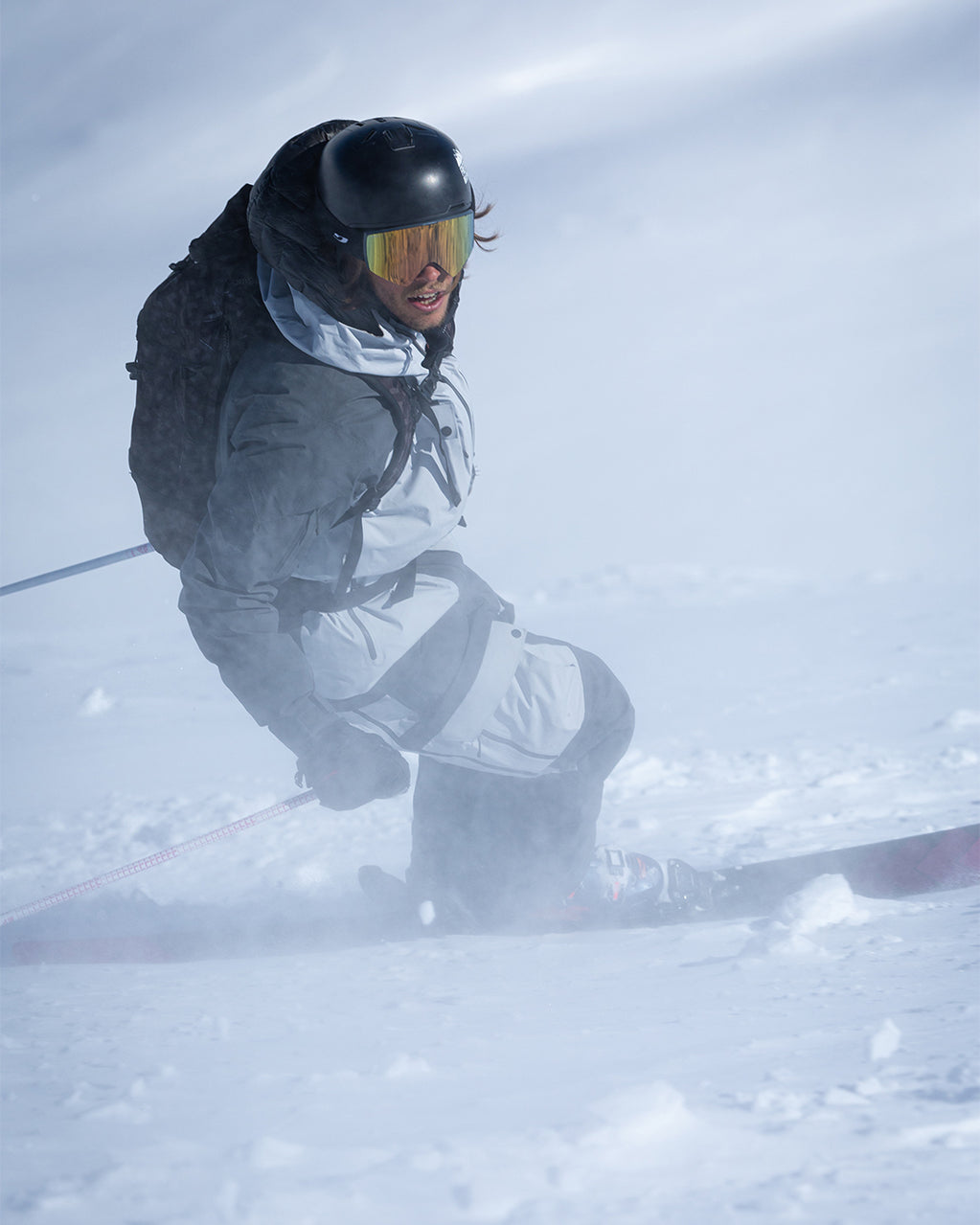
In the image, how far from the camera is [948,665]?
3.54 m

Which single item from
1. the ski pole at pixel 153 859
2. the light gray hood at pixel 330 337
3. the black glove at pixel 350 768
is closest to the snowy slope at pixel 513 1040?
the ski pole at pixel 153 859

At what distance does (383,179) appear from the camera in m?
1.30

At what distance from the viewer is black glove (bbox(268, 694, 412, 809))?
1.51 meters

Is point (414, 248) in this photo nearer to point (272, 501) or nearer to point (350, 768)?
point (272, 501)

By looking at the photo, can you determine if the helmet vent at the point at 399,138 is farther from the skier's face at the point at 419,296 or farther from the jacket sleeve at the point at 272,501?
the jacket sleeve at the point at 272,501

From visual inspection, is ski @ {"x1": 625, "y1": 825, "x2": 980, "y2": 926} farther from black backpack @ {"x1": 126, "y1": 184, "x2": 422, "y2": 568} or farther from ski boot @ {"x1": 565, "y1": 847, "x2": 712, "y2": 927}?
black backpack @ {"x1": 126, "y1": 184, "x2": 422, "y2": 568}

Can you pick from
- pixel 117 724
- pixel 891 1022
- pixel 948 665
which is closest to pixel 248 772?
pixel 117 724

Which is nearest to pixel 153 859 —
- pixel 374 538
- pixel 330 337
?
pixel 374 538

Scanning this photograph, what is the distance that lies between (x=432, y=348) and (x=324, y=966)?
3.45 ft

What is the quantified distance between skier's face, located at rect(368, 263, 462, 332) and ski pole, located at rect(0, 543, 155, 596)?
2.71 ft

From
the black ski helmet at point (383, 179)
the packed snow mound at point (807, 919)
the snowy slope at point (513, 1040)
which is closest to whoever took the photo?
the snowy slope at point (513, 1040)

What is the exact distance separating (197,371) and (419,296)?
35 cm

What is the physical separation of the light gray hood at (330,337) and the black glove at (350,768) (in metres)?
0.56

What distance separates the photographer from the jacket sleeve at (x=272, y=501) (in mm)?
1301
